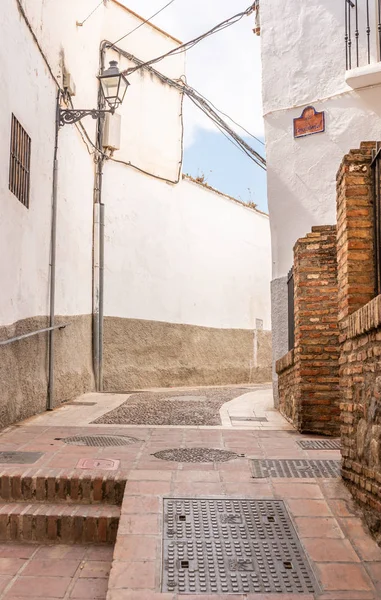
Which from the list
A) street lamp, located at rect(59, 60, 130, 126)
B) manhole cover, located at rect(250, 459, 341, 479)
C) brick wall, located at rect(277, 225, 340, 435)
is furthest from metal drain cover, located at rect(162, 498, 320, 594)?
street lamp, located at rect(59, 60, 130, 126)

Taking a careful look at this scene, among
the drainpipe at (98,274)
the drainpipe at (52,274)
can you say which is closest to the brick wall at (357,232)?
the drainpipe at (52,274)

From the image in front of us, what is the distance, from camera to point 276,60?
8.85 metres

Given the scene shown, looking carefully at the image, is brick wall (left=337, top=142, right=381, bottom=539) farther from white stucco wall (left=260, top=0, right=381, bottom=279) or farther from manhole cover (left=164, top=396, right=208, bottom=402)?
manhole cover (left=164, top=396, right=208, bottom=402)

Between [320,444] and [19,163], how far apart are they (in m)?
4.36

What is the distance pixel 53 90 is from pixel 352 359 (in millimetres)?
6187

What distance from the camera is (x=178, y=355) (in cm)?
1291

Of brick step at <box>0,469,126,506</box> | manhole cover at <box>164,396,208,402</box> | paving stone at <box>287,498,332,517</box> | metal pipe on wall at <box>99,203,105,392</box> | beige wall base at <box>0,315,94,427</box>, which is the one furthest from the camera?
metal pipe on wall at <box>99,203,105,392</box>

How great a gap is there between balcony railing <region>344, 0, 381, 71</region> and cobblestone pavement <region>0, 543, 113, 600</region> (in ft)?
22.8

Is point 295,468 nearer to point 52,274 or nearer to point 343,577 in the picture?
point 343,577

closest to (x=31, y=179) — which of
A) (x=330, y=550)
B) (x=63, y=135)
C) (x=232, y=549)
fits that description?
(x=63, y=135)

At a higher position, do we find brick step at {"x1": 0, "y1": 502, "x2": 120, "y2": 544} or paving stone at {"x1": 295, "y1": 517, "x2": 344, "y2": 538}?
paving stone at {"x1": 295, "y1": 517, "x2": 344, "y2": 538}

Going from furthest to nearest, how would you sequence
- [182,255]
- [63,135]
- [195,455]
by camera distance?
[182,255] → [63,135] → [195,455]

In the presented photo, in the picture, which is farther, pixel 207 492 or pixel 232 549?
pixel 207 492

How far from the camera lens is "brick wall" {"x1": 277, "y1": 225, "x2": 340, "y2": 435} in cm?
615
